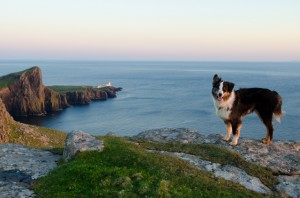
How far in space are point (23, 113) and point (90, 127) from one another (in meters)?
61.7

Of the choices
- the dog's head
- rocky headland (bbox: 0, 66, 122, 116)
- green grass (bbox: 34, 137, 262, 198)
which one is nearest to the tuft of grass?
green grass (bbox: 34, 137, 262, 198)

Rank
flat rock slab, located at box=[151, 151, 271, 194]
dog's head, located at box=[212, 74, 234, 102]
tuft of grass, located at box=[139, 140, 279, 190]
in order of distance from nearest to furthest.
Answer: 1. flat rock slab, located at box=[151, 151, 271, 194]
2. tuft of grass, located at box=[139, 140, 279, 190]
3. dog's head, located at box=[212, 74, 234, 102]

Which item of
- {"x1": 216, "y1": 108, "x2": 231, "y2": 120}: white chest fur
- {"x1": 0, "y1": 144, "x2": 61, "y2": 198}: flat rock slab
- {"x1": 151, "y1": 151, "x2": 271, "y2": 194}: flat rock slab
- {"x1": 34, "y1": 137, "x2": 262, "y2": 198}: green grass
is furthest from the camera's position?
{"x1": 216, "y1": 108, "x2": 231, "y2": 120}: white chest fur

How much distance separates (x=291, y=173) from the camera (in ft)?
58.7

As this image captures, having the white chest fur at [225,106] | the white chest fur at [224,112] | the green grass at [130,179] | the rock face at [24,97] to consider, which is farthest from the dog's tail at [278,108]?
the rock face at [24,97]

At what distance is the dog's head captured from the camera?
59.1ft

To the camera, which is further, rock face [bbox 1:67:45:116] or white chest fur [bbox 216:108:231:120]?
rock face [bbox 1:67:45:116]

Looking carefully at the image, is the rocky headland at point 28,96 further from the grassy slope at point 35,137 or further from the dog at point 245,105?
the dog at point 245,105

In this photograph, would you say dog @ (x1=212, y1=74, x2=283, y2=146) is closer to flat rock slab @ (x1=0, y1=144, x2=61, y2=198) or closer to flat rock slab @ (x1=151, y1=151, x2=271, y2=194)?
flat rock slab @ (x1=151, y1=151, x2=271, y2=194)

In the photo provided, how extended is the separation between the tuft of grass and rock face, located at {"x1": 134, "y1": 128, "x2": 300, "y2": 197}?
49 centimetres

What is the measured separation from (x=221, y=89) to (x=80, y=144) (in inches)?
316

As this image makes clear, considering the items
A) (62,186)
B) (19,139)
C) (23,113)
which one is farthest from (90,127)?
(62,186)

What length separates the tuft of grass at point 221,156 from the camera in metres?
16.8

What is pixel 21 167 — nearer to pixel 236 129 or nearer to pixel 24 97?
pixel 236 129
